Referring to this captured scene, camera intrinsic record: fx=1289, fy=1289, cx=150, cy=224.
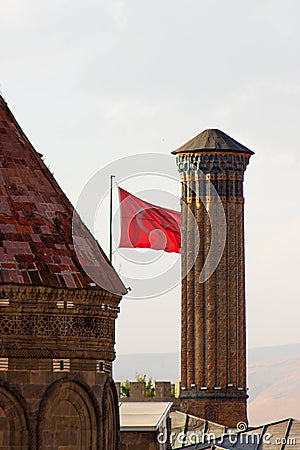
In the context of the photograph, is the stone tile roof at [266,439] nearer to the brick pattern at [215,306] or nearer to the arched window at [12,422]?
the arched window at [12,422]

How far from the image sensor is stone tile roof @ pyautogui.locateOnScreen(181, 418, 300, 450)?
30.9 metres

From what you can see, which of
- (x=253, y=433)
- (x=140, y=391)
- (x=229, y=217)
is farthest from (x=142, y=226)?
(x=229, y=217)

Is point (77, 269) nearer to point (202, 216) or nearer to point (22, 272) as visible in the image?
point (22, 272)

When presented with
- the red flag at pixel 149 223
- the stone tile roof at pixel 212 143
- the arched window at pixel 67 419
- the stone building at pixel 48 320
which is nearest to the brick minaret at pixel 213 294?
the stone tile roof at pixel 212 143

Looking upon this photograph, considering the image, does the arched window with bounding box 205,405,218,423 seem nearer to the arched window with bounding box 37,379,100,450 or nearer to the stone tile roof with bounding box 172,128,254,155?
the stone tile roof with bounding box 172,128,254,155

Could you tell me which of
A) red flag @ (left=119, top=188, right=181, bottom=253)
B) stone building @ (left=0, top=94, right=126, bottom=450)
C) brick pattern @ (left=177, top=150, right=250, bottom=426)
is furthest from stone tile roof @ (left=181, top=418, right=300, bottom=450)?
brick pattern @ (left=177, top=150, right=250, bottom=426)

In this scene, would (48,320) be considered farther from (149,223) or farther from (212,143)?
(212,143)

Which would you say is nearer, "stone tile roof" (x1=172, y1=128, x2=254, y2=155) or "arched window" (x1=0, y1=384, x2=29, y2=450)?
"arched window" (x1=0, y1=384, x2=29, y2=450)

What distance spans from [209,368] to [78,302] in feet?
158

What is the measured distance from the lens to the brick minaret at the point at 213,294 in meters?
61.0

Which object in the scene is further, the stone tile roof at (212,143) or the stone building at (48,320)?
the stone tile roof at (212,143)

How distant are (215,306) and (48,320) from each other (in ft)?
158

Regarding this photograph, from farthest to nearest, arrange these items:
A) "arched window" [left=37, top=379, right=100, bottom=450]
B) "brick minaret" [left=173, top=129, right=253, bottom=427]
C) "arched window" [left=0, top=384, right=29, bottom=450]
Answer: "brick minaret" [left=173, top=129, right=253, bottom=427]
"arched window" [left=37, top=379, right=100, bottom=450]
"arched window" [left=0, top=384, right=29, bottom=450]

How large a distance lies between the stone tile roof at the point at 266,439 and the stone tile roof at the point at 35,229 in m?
16.5
